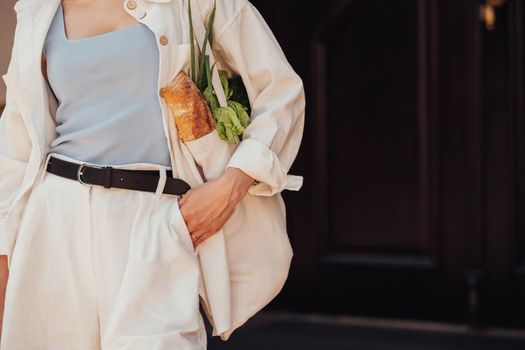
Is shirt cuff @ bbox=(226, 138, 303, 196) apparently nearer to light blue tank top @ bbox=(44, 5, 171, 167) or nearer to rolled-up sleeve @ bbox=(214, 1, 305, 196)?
rolled-up sleeve @ bbox=(214, 1, 305, 196)

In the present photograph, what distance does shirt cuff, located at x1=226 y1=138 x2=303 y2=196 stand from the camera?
7.86 feet

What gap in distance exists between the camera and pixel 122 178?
2396 mm

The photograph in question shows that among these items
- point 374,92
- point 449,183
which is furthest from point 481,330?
point 374,92

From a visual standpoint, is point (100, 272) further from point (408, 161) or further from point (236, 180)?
point (408, 161)

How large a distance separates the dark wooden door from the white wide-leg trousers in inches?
98.5

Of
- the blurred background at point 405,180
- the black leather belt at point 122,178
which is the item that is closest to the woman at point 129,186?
the black leather belt at point 122,178

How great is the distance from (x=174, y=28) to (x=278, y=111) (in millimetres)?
306

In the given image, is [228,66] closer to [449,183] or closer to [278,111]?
[278,111]

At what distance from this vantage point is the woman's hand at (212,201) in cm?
239

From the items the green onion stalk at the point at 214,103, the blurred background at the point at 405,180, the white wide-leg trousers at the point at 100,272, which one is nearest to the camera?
the white wide-leg trousers at the point at 100,272

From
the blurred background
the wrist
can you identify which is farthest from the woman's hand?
the blurred background

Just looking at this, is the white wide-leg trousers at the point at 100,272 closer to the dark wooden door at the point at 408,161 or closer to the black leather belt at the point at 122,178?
the black leather belt at the point at 122,178

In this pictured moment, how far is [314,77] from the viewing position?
4.89 metres

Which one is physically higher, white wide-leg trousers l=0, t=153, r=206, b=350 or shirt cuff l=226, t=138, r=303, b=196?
shirt cuff l=226, t=138, r=303, b=196
